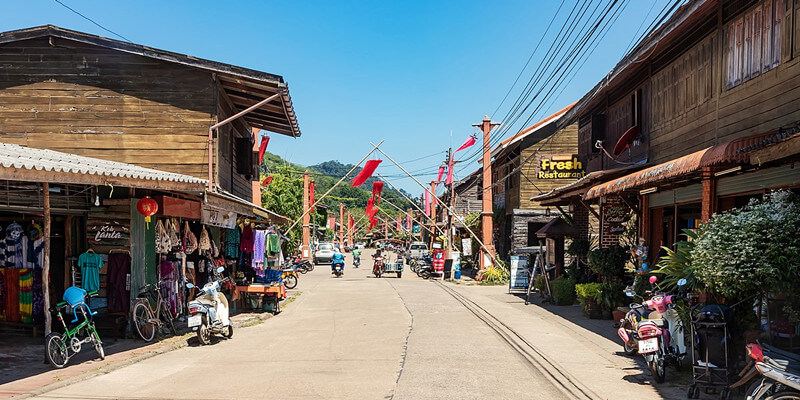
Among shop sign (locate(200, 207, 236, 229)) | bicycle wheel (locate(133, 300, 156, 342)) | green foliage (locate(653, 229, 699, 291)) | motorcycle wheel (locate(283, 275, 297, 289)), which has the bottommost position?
motorcycle wheel (locate(283, 275, 297, 289))

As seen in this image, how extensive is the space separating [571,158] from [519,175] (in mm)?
6320

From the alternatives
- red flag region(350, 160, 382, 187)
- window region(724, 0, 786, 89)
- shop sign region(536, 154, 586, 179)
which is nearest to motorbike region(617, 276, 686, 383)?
window region(724, 0, 786, 89)

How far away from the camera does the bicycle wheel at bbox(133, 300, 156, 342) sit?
1162 centimetres

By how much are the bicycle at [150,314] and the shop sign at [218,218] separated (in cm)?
216

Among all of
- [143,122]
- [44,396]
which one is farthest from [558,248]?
[44,396]

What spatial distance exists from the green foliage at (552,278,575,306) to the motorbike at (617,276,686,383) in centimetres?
906

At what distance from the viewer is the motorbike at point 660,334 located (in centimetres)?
834

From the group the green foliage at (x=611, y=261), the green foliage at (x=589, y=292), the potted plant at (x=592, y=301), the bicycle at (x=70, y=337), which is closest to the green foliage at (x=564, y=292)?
the green foliage at (x=589, y=292)

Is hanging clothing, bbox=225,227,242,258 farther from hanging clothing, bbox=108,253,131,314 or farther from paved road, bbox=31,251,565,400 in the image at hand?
hanging clothing, bbox=108,253,131,314

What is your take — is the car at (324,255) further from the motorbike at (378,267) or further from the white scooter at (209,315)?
the white scooter at (209,315)

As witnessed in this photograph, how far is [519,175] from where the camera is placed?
3161 cm

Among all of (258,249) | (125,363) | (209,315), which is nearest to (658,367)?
(125,363)

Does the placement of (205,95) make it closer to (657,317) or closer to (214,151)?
(214,151)

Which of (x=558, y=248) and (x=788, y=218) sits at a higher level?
(x=788, y=218)
